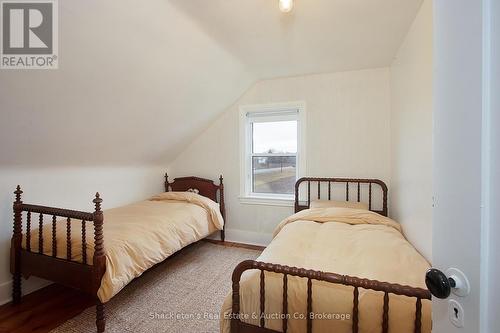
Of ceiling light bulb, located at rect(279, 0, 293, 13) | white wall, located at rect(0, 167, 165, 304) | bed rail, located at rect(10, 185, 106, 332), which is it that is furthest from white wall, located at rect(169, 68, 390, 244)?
bed rail, located at rect(10, 185, 106, 332)

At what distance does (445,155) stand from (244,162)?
2888 mm

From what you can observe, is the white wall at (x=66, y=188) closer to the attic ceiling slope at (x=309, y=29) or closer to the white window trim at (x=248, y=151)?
the white window trim at (x=248, y=151)

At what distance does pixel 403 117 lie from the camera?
2166 mm

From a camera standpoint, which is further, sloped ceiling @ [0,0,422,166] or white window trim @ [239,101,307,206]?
white window trim @ [239,101,307,206]

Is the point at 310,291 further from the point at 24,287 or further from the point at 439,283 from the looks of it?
the point at 24,287

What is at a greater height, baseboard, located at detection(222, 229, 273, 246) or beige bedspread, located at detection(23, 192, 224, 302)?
beige bedspread, located at detection(23, 192, 224, 302)

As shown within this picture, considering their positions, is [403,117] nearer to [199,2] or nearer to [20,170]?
[199,2]

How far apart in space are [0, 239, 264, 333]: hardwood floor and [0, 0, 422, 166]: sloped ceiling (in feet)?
3.86

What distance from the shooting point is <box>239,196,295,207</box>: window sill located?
3.18 m

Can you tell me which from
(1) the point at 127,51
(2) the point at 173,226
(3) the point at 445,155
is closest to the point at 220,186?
(2) the point at 173,226

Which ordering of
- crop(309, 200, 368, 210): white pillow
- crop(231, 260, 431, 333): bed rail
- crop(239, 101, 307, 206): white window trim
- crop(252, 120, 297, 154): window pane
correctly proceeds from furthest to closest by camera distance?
crop(252, 120, 297, 154): window pane → crop(239, 101, 307, 206): white window trim → crop(309, 200, 368, 210): white pillow → crop(231, 260, 431, 333): bed rail

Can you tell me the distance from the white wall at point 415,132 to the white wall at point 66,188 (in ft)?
10.4

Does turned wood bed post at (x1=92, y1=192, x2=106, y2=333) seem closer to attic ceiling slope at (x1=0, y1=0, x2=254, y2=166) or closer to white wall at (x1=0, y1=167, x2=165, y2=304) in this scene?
attic ceiling slope at (x1=0, y1=0, x2=254, y2=166)

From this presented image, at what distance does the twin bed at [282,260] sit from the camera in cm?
108
